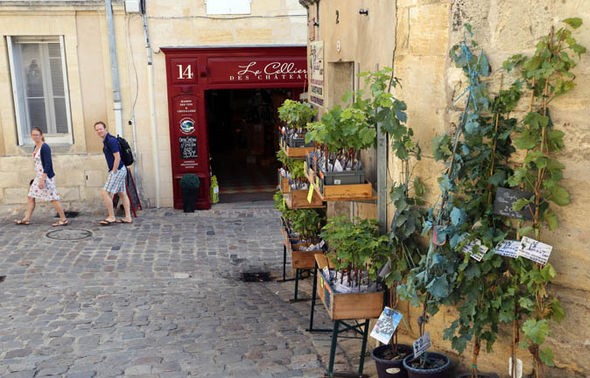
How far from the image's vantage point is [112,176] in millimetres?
10219

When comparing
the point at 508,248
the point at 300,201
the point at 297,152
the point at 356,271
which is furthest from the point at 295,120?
the point at 508,248

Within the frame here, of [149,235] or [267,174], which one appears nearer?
[149,235]

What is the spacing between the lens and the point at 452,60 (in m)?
3.98

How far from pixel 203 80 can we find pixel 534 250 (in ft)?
28.5

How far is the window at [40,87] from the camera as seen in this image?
11156 mm

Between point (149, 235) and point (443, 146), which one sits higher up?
point (443, 146)

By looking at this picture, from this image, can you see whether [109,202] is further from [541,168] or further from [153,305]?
[541,168]

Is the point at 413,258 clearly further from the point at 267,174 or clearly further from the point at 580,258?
the point at 267,174

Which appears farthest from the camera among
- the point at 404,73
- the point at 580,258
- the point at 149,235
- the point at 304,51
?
the point at 304,51

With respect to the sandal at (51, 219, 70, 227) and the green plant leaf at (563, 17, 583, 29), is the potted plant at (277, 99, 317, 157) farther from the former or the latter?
the sandal at (51, 219, 70, 227)

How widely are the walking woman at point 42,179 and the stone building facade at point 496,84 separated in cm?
661

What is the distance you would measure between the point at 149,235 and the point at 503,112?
7243 millimetres

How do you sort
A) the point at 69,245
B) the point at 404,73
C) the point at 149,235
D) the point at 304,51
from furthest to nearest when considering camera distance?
the point at 304,51, the point at 149,235, the point at 69,245, the point at 404,73

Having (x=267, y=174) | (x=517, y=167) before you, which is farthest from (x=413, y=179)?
(x=267, y=174)
